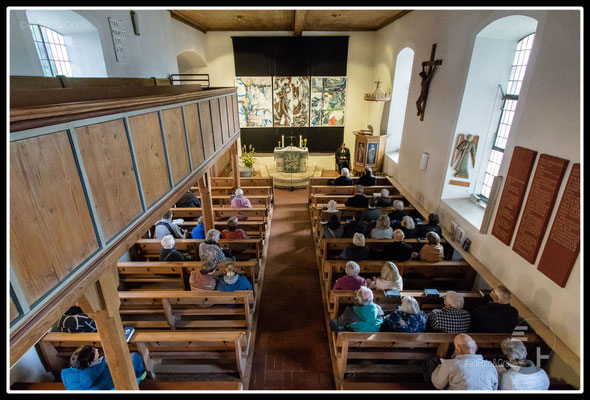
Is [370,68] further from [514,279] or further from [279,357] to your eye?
[279,357]

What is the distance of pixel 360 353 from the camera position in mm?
3420

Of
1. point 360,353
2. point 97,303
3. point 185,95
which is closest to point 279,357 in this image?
point 360,353

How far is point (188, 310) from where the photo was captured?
4172 mm

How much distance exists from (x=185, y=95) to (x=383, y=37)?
9.78 metres

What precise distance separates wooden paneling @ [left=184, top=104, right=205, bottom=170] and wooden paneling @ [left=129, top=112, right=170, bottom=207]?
3.13 feet

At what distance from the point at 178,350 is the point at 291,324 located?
5.74 feet

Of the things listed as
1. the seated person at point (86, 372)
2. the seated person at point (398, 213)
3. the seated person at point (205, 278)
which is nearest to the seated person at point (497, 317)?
the seated person at point (398, 213)

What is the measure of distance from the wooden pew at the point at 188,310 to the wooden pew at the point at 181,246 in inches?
43.8

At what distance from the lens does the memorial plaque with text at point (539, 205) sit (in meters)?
3.47

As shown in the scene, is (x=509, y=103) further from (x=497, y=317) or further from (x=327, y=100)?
(x=327, y=100)

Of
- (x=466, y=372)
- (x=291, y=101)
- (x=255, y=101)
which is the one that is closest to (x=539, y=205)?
(x=466, y=372)

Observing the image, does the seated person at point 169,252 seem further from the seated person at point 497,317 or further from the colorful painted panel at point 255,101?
the colorful painted panel at point 255,101

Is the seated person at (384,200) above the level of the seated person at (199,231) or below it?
above

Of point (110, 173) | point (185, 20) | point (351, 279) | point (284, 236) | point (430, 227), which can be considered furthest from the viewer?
point (185, 20)
